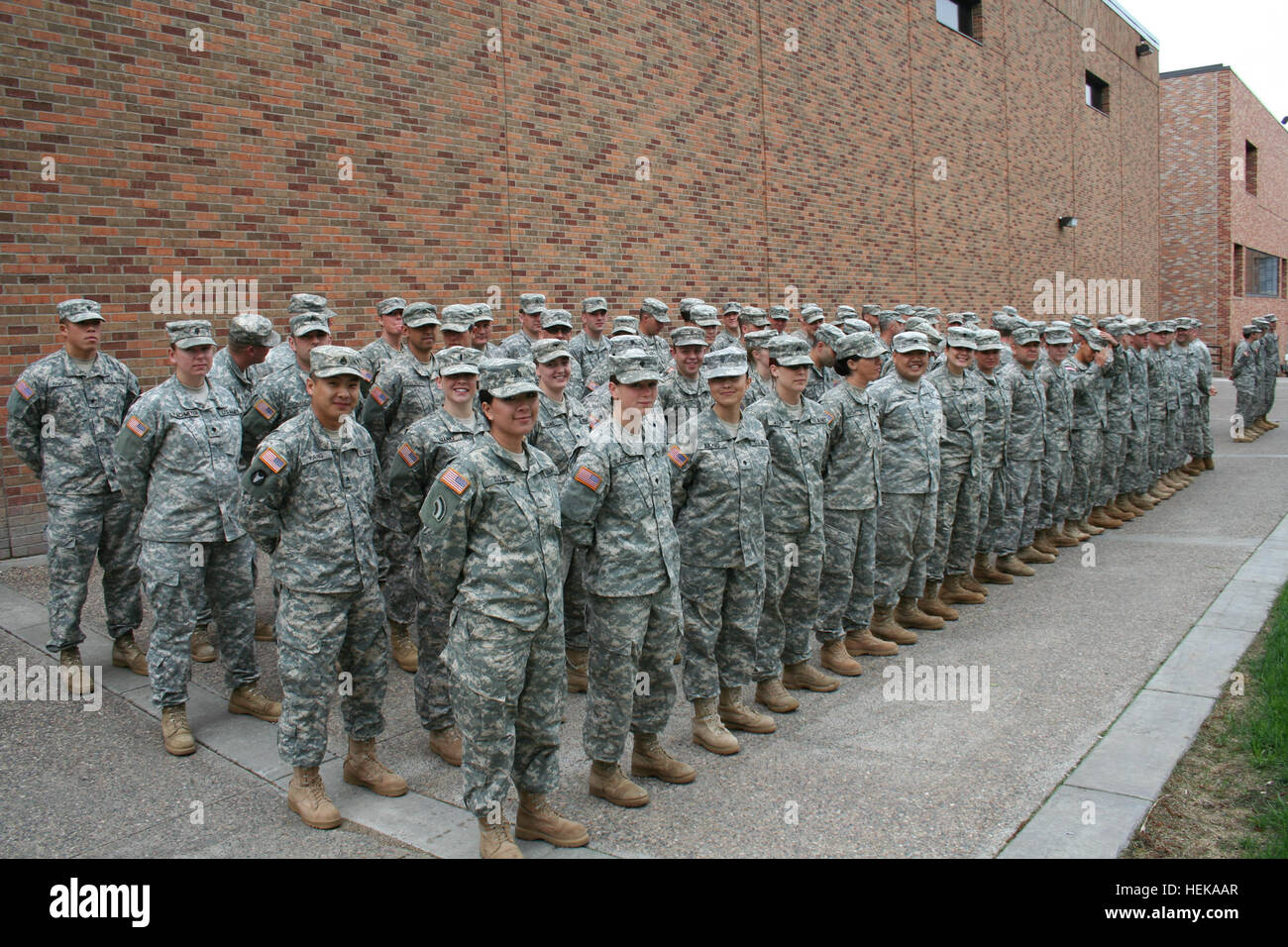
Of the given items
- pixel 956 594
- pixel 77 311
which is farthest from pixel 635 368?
pixel 956 594

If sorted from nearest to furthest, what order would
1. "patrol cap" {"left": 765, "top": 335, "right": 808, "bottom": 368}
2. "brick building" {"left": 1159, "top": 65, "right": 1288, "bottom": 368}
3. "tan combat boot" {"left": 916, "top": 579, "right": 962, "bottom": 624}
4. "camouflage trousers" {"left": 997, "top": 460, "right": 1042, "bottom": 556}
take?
"patrol cap" {"left": 765, "top": 335, "right": 808, "bottom": 368} → "tan combat boot" {"left": 916, "top": 579, "right": 962, "bottom": 624} → "camouflage trousers" {"left": 997, "top": 460, "right": 1042, "bottom": 556} → "brick building" {"left": 1159, "top": 65, "right": 1288, "bottom": 368}

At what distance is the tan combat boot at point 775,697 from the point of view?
550 centimetres

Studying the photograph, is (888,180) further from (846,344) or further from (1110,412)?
(846,344)

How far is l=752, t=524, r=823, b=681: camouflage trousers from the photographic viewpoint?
5406mm

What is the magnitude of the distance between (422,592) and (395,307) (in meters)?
3.39

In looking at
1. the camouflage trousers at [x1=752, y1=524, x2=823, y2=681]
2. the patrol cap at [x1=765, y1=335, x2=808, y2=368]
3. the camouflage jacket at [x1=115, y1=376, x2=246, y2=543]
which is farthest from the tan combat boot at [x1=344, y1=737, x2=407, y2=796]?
the patrol cap at [x1=765, y1=335, x2=808, y2=368]

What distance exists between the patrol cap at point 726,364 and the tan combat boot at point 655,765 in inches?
72.4

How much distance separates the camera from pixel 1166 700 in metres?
5.44

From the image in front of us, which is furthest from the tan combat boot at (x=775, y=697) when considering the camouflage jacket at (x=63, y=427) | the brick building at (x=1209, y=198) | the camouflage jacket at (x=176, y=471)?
the brick building at (x=1209, y=198)

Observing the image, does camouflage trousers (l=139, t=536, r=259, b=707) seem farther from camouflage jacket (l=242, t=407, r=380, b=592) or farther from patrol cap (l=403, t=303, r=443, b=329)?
patrol cap (l=403, t=303, r=443, b=329)

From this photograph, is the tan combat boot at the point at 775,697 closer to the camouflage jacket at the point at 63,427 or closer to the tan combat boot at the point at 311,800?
A: the tan combat boot at the point at 311,800

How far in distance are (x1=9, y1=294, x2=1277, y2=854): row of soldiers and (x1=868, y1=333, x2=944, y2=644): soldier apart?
0.02 metres
